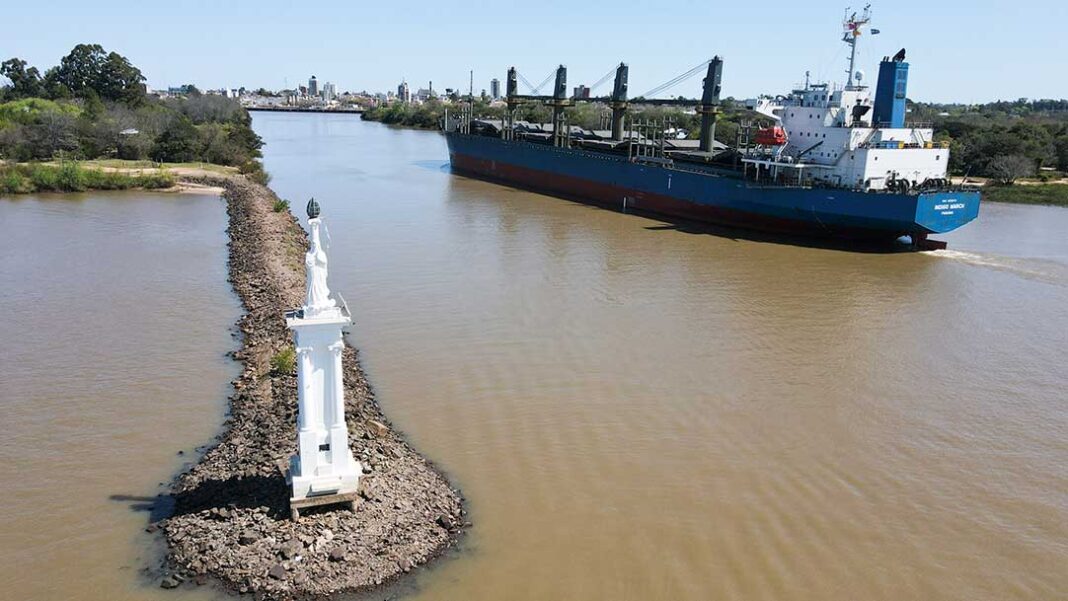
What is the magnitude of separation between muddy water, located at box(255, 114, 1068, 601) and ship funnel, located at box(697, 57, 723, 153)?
10143 mm

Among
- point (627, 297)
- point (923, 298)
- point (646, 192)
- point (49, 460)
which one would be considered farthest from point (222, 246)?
point (923, 298)

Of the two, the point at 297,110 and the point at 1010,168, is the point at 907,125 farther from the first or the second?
the point at 297,110

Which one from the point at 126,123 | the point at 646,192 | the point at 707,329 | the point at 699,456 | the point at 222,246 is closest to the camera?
the point at 699,456

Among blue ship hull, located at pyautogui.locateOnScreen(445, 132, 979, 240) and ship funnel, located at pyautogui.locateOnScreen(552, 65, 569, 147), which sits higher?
ship funnel, located at pyautogui.locateOnScreen(552, 65, 569, 147)

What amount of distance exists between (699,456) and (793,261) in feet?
44.8

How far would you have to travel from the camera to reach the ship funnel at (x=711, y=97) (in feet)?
99.0

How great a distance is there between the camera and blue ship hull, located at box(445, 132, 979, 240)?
21641mm

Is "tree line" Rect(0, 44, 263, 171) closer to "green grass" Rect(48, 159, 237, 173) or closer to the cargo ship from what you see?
"green grass" Rect(48, 159, 237, 173)

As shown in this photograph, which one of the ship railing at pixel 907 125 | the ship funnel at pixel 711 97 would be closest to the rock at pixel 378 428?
the ship railing at pixel 907 125

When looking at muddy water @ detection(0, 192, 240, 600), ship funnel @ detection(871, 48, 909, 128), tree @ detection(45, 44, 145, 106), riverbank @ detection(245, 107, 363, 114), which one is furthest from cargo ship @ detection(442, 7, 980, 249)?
riverbank @ detection(245, 107, 363, 114)

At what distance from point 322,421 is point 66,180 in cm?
2932

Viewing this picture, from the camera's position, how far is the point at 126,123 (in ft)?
137

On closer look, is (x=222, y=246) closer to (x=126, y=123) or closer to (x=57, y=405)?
(x=57, y=405)

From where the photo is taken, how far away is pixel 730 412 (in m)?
10.7
